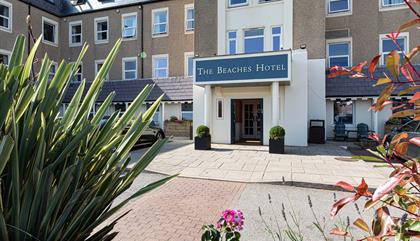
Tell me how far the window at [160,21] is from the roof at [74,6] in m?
1.03

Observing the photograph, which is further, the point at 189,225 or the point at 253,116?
the point at 253,116

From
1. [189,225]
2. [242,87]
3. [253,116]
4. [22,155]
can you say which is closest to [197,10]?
[242,87]

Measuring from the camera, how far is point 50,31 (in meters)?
19.8

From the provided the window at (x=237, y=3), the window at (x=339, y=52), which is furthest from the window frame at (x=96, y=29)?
the window at (x=339, y=52)

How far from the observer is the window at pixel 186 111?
53.6ft

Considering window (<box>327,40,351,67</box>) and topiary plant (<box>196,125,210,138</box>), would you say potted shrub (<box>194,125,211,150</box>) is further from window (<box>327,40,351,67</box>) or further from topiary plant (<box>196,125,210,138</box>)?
window (<box>327,40,351,67</box>)

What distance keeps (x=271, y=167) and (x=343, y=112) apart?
9194mm

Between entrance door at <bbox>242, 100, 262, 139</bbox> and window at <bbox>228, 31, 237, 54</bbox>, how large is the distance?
316 cm

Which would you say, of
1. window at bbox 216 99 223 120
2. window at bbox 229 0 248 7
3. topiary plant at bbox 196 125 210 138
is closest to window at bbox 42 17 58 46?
window at bbox 229 0 248 7

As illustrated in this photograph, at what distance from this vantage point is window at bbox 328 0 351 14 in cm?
1484

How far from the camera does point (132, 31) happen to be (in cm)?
1858

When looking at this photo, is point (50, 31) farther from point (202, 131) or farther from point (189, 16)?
point (202, 131)

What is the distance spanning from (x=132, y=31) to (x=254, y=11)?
388 inches

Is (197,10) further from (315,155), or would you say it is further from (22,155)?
(22,155)
